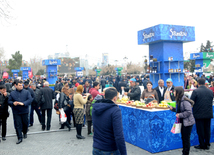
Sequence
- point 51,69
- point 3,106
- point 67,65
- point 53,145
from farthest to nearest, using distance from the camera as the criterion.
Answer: point 67,65
point 51,69
point 3,106
point 53,145

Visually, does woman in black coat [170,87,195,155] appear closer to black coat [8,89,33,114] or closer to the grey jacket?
the grey jacket

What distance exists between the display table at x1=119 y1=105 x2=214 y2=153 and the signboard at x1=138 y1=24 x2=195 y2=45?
8384 millimetres

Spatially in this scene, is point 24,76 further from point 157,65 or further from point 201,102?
point 201,102

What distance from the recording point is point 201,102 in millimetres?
5320

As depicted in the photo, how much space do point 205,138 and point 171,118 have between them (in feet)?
3.45

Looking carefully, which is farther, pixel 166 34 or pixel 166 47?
pixel 166 47

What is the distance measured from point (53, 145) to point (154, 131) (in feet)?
9.78

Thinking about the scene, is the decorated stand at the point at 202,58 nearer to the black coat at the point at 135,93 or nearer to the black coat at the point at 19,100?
the black coat at the point at 135,93

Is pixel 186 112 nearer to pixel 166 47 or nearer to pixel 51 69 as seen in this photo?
pixel 166 47

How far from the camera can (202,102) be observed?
532cm

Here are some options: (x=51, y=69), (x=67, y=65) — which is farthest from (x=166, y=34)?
(x=67, y=65)

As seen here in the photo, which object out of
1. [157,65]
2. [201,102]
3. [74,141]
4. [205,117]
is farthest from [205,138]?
[157,65]

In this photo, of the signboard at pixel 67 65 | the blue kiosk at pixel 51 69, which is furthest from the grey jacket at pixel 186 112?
the signboard at pixel 67 65

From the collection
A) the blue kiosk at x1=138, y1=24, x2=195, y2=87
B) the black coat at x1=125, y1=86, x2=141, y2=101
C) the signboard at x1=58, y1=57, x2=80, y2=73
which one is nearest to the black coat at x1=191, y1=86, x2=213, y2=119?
the black coat at x1=125, y1=86, x2=141, y2=101
